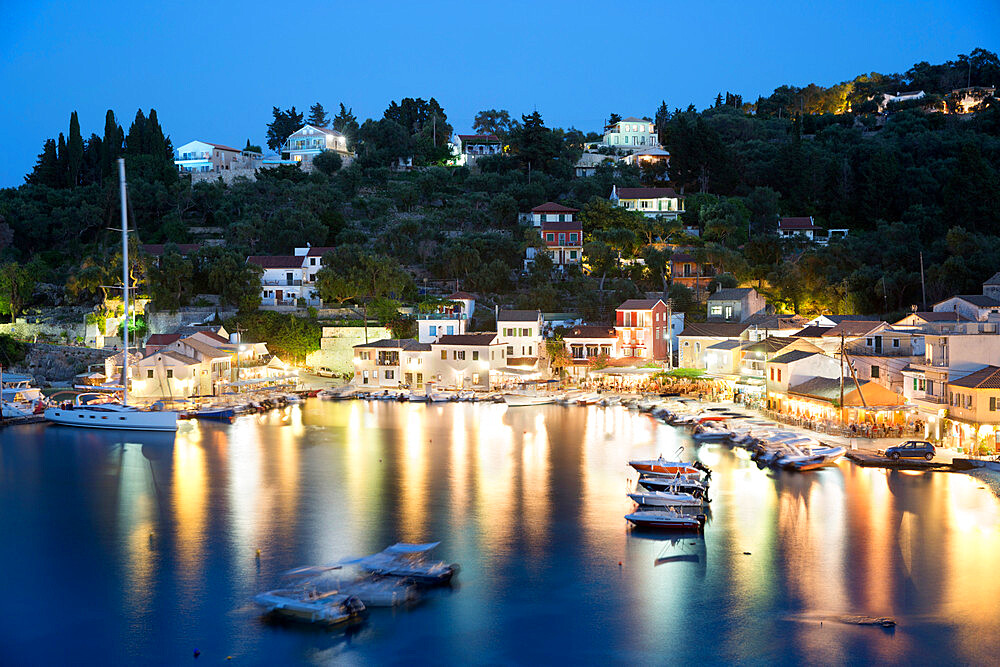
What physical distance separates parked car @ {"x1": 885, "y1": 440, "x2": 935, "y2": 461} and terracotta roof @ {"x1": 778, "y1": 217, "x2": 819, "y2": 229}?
85.0 ft

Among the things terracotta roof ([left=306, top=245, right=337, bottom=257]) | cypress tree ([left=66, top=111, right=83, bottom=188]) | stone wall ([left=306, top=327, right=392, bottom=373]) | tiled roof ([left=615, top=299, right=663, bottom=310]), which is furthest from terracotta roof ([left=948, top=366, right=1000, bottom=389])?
cypress tree ([left=66, top=111, right=83, bottom=188])

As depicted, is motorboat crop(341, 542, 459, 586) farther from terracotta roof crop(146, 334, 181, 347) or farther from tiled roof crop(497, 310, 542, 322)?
terracotta roof crop(146, 334, 181, 347)

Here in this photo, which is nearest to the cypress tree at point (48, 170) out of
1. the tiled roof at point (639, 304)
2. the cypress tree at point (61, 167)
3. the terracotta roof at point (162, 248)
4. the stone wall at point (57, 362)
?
the cypress tree at point (61, 167)

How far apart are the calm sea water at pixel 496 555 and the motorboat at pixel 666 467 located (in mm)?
717

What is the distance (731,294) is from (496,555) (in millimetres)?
25834

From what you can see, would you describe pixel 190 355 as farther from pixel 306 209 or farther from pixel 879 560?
pixel 879 560

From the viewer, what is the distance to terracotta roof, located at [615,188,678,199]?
161 ft

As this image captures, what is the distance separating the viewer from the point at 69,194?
5116 cm

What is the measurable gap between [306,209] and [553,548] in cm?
3556

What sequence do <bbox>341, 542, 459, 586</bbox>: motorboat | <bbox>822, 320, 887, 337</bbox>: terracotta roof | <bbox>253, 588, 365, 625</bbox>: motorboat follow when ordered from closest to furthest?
<bbox>253, 588, 365, 625</bbox>: motorboat, <bbox>341, 542, 459, 586</bbox>: motorboat, <bbox>822, 320, 887, 337</bbox>: terracotta roof

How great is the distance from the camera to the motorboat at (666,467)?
20.0 m

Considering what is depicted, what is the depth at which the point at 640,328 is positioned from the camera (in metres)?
36.4

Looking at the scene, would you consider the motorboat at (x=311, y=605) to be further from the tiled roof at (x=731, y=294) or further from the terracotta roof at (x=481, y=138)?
the terracotta roof at (x=481, y=138)

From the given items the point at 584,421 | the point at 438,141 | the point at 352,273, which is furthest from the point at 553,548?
the point at 438,141
